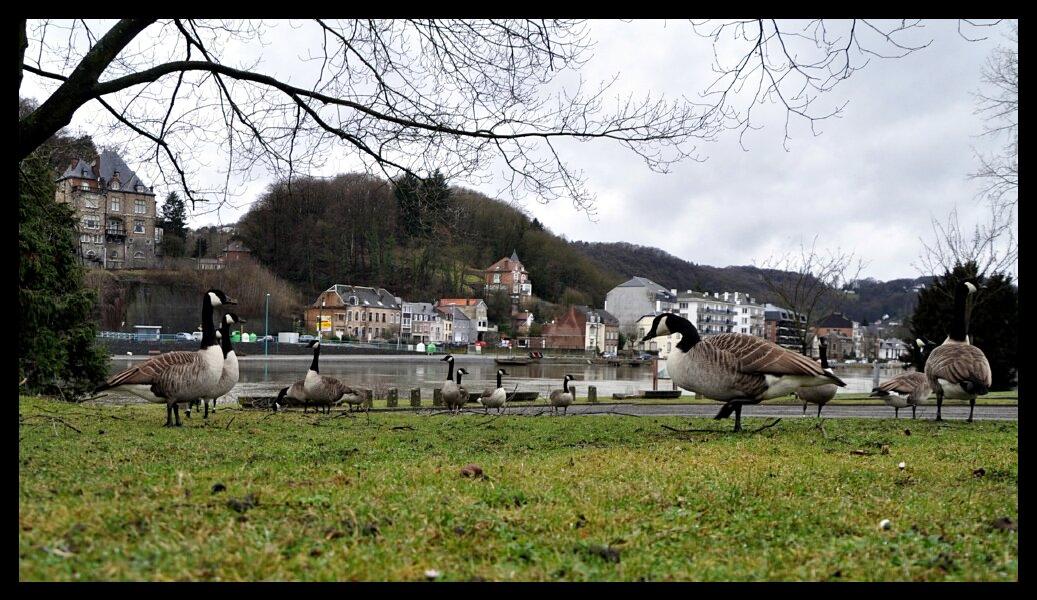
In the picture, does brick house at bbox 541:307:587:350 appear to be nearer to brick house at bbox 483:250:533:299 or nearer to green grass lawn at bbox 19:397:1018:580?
brick house at bbox 483:250:533:299

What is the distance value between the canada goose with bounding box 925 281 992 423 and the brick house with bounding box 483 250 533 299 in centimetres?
10180

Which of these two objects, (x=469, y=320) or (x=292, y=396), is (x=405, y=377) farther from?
(x=469, y=320)

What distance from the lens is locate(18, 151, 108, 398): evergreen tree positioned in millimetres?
18188

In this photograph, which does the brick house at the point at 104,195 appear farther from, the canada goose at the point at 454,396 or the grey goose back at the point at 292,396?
the canada goose at the point at 454,396

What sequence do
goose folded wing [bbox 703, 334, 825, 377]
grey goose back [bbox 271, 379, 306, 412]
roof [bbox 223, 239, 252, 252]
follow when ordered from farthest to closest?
1. roof [bbox 223, 239, 252, 252]
2. grey goose back [bbox 271, 379, 306, 412]
3. goose folded wing [bbox 703, 334, 825, 377]

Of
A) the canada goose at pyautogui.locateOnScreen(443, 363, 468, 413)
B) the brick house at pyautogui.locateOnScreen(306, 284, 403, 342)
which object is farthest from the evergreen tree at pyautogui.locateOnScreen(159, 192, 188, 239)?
the brick house at pyautogui.locateOnScreen(306, 284, 403, 342)

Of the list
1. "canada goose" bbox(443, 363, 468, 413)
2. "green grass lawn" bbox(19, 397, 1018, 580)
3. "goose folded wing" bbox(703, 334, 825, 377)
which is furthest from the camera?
"canada goose" bbox(443, 363, 468, 413)

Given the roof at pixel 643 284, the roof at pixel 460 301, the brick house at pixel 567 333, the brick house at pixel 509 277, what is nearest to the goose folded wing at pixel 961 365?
the brick house at pixel 509 277

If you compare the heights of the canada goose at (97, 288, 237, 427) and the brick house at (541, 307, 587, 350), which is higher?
the canada goose at (97, 288, 237, 427)

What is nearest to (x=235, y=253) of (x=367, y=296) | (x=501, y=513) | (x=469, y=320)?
(x=367, y=296)

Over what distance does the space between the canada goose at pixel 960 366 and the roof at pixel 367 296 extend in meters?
81.6

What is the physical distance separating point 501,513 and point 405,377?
5616 cm

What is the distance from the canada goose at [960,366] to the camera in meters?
12.9
